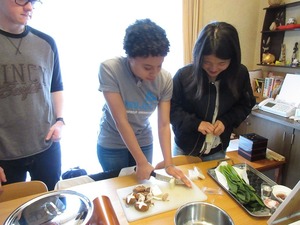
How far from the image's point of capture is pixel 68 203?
2.33ft

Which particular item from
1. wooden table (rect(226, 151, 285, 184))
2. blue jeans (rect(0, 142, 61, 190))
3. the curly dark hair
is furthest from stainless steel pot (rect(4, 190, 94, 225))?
wooden table (rect(226, 151, 285, 184))

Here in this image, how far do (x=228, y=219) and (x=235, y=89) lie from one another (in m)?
0.74

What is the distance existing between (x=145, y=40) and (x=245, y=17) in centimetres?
254

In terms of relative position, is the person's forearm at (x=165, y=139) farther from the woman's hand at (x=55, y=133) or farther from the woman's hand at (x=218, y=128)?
the woman's hand at (x=55, y=133)

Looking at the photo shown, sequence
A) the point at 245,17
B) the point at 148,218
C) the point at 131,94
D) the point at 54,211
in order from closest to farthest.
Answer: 1. the point at 54,211
2. the point at 148,218
3. the point at 131,94
4. the point at 245,17

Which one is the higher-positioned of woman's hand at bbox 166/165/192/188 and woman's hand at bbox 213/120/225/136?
woman's hand at bbox 213/120/225/136

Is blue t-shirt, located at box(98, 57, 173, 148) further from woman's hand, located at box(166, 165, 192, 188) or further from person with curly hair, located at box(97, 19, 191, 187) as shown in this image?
woman's hand, located at box(166, 165, 192, 188)

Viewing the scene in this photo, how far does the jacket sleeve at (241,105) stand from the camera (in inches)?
52.2

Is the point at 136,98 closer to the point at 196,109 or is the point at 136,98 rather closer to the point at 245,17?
the point at 196,109

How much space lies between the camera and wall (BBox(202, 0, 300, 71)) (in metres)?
2.73

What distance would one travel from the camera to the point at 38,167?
1.18 meters

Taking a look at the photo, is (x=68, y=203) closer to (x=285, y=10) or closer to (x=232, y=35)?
(x=232, y=35)

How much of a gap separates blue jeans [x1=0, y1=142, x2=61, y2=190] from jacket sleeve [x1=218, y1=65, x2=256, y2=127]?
966 millimetres

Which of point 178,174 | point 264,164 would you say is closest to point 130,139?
point 178,174
